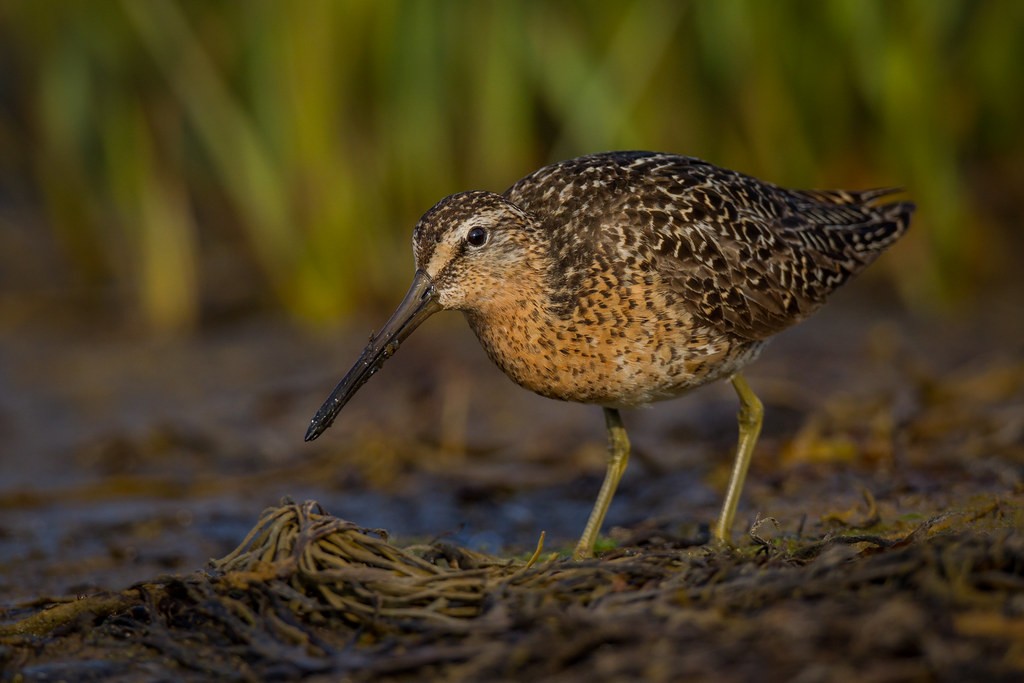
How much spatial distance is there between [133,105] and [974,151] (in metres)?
5.46

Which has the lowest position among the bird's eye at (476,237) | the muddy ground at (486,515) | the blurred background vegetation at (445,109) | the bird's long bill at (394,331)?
Answer: the muddy ground at (486,515)

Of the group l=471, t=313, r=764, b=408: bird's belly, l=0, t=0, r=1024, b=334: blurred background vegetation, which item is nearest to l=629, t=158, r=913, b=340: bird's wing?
l=471, t=313, r=764, b=408: bird's belly

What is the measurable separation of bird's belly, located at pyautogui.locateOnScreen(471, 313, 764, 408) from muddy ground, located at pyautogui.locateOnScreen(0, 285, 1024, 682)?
533mm

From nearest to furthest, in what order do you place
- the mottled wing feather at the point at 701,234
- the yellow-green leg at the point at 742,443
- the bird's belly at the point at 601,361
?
the bird's belly at the point at 601,361, the mottled wing feather at the point at 701,234, the yellow-green leg at the point at 742,443

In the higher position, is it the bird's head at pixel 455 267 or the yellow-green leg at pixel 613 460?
the bird's head at pixel 455 267

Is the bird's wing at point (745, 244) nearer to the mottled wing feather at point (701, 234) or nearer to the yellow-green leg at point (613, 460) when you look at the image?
the mottled wing feather at point (701, 234)

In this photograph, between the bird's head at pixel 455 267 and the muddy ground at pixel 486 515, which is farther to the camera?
the bird's head at pixel 455 267

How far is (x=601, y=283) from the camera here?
4559 millimetres

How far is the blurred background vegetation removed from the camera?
8.12m

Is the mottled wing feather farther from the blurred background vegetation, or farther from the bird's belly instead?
the blurred background vegetation

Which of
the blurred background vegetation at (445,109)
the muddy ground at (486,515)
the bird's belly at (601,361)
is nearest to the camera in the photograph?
the muddy ground at (486,515)

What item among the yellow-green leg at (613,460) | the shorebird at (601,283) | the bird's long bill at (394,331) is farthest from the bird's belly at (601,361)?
the yellow-green leg at (613,460)

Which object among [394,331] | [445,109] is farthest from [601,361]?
[445,109]

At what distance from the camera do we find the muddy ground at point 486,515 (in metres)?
3.16
